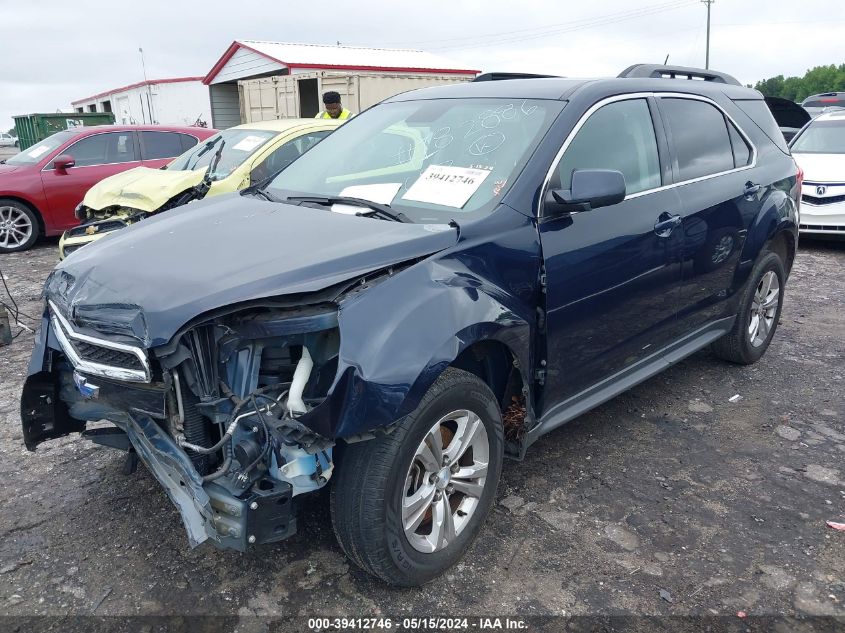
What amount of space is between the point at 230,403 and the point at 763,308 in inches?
156

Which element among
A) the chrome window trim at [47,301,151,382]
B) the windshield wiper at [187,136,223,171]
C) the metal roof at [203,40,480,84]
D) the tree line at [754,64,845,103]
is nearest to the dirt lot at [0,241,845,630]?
the chrome window trim at [47,301,151,382]

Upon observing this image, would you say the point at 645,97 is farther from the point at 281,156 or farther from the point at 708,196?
the point at 281,156

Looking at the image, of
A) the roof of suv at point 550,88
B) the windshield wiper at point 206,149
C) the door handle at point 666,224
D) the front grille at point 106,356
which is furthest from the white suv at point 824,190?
the front grille at point 106,356

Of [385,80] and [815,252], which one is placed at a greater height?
[385,80]

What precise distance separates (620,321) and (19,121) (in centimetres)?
2229

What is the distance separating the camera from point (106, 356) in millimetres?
2453

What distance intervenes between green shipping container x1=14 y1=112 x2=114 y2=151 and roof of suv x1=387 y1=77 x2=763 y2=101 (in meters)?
15.3

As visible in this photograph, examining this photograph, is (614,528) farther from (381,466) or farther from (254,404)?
(254,404)

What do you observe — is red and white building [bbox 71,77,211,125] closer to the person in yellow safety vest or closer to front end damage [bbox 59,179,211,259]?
the person in yellow safety vest

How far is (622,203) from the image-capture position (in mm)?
3324

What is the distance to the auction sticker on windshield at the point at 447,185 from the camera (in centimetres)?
298

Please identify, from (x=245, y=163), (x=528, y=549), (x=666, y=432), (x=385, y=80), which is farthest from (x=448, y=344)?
(x=385, y=80)

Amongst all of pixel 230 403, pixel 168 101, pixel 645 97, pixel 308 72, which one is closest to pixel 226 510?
pixel 230 403

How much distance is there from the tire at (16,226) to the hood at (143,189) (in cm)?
272
